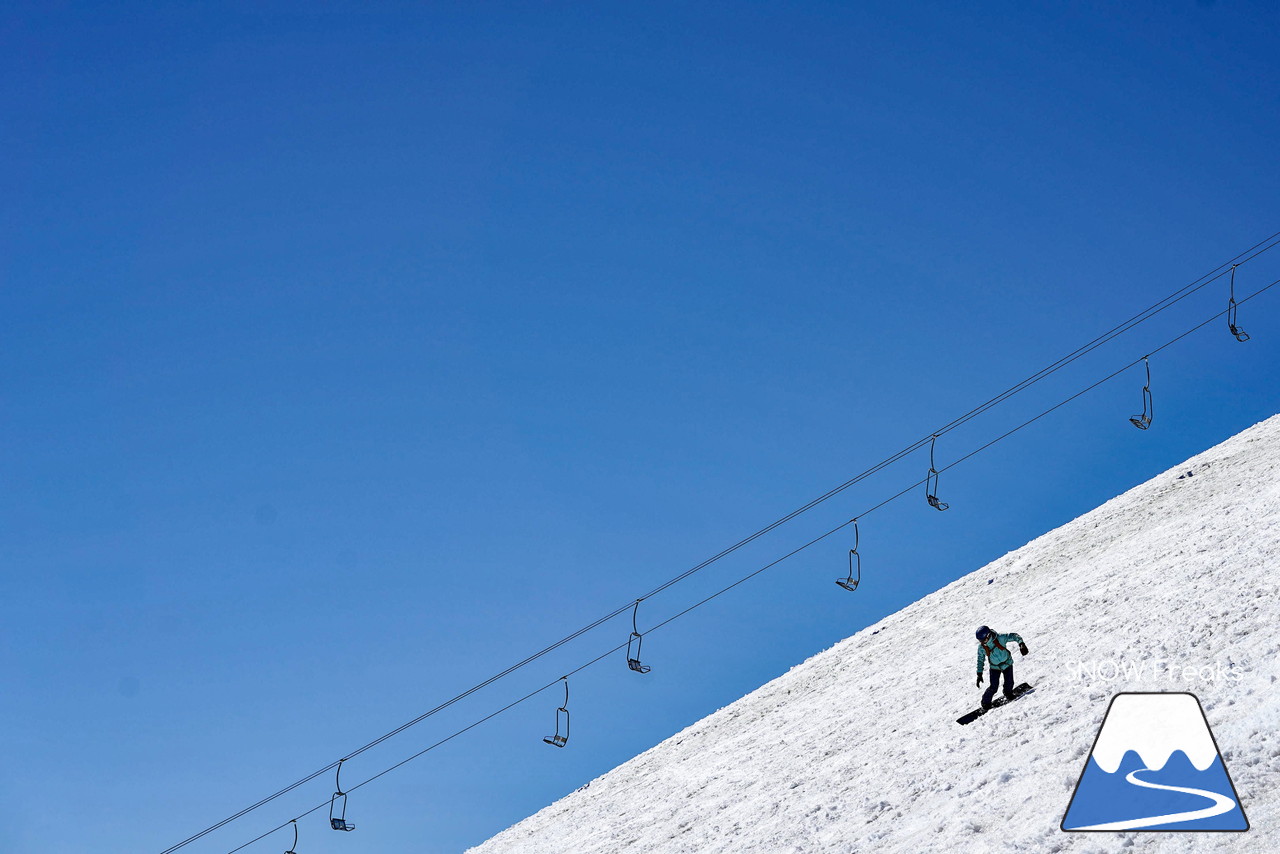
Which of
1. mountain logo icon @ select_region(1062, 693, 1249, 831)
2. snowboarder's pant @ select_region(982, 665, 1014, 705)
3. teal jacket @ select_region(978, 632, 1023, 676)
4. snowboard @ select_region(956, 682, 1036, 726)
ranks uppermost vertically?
teal jacket @ select_region(978, 632, 1023, 676)

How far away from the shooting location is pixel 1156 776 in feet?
48.6

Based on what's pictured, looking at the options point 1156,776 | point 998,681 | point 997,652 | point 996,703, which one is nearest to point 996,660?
point 997,652

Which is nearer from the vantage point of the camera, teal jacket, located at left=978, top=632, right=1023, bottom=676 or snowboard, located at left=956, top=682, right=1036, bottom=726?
teal jacket, located at left=978, top=632, right=1023, bottom=676

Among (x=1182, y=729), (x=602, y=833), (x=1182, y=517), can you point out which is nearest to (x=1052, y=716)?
(x=1182, y=729)

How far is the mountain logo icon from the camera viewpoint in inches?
523

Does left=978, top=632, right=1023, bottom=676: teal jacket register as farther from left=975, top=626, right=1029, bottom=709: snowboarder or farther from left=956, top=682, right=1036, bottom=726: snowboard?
left=956, top=682, right=1036, bottom=726: snowboard

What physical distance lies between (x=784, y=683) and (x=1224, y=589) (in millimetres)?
18906

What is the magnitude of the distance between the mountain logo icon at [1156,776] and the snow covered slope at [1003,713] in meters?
0.22

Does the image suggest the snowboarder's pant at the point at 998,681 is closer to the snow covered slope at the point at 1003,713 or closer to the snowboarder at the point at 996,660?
the snowboarder at the point at 996,660

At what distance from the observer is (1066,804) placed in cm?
1520

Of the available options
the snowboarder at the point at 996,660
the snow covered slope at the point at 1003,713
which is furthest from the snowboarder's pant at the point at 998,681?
the snow covered slope at the point at 1003,713

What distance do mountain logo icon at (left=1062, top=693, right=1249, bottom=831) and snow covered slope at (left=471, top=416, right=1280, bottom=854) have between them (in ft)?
0.71

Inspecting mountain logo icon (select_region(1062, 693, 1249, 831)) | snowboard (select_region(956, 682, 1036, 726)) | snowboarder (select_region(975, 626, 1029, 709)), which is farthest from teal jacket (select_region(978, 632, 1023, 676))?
mountain logo icon (select_region(1062, 693, 1249, 831))

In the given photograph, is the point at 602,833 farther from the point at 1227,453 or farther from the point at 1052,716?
the point at 1227,453
